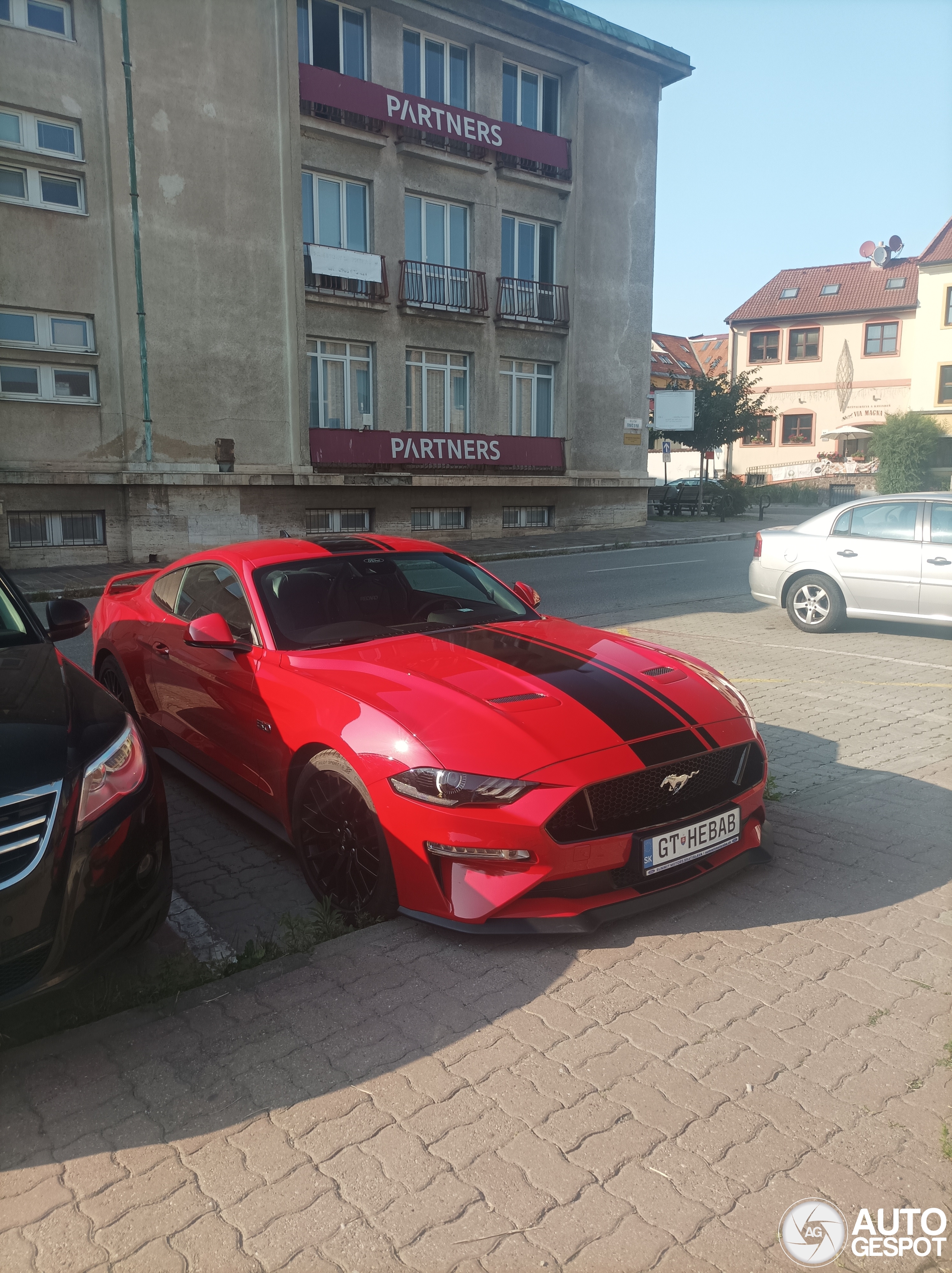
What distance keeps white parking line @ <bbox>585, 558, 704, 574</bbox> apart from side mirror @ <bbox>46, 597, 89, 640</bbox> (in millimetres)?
13259

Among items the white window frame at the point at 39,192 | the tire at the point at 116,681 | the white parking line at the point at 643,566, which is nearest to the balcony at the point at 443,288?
the white window frame at the point at 39,192

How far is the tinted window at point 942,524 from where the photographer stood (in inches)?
376

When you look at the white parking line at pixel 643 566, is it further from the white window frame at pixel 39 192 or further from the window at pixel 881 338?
the window at pixel 881 338

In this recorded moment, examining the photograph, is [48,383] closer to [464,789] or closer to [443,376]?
[443,376]

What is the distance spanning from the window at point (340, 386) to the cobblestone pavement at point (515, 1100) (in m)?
20.5

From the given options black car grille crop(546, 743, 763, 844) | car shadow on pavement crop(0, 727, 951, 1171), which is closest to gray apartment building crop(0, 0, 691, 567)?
car shadow on pavement crop(0, 727, 951, 1171)

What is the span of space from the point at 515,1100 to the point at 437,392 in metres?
23.7

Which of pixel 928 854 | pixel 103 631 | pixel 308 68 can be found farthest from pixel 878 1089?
pixel 308 68

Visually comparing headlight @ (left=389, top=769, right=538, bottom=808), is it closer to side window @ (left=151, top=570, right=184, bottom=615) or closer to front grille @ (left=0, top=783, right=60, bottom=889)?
front grille @ (left=0, top=783, right=60, bottom=889)

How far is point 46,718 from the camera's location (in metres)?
3.36

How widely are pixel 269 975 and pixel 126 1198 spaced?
3.43 feet

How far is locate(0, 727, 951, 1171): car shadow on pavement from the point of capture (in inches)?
106

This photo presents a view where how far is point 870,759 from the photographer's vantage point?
595 centimetres

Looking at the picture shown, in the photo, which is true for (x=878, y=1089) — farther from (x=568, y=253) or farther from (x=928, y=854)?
(x=568, y=253)
